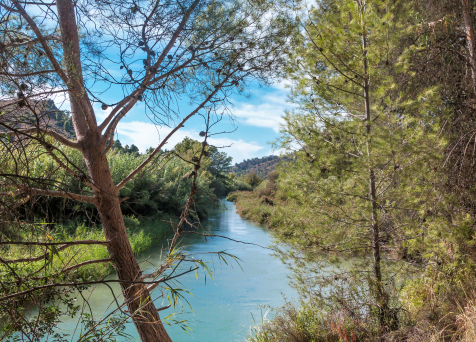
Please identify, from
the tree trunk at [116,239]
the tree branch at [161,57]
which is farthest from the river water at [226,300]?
the tree branch at [161,57]

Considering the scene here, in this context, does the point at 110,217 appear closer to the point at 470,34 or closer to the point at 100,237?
the point at 470,34

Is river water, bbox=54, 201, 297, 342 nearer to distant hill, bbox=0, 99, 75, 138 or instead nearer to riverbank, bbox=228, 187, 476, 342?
riverbank, bbox=228, 187, 476, 342

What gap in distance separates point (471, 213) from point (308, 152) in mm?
2037

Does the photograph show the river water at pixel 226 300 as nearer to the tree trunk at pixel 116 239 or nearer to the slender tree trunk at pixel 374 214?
the slender tree trunk at pixel 374 214

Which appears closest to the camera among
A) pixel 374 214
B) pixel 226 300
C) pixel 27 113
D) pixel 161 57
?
pixel 27 113

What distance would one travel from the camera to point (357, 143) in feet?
12.6

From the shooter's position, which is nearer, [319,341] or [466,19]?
[319,341]

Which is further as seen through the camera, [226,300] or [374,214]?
[226,300]

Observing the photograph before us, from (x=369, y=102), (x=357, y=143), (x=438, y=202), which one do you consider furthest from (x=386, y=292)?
(x=369, y=102)

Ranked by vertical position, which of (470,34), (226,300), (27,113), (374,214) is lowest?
(226,300)

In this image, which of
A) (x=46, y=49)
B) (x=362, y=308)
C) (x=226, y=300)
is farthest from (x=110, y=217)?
(x=226, y=300)

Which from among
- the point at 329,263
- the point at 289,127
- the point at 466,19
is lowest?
the point at 329,263

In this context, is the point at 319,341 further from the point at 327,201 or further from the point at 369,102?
the point at 369,102

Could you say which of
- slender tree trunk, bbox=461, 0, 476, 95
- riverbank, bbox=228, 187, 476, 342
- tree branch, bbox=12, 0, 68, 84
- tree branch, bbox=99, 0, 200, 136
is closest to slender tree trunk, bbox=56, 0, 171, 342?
tree branch, bbox=99, 0, 200, 136
